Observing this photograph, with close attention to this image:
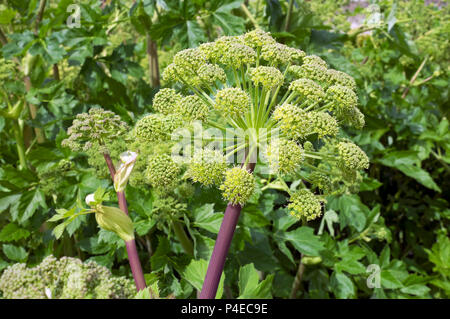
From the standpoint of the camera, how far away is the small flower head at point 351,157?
3.49 feet

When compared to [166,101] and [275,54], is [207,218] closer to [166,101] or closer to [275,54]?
[166,101]

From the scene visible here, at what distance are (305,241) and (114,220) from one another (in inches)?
51.7

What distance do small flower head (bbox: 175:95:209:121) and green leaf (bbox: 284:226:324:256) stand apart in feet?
4.02

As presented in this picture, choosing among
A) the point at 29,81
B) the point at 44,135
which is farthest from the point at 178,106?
the point at 29,81

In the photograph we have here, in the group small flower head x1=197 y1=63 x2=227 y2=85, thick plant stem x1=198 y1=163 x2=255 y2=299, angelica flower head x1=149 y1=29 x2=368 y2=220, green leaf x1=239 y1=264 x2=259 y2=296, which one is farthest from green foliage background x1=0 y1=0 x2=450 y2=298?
small flower head x1=197 y1=63 x2=227 y2=85

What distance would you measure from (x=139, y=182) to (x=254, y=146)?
65 cm

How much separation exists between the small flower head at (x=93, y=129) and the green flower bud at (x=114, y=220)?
0.60 ft

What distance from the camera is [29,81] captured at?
245 cm

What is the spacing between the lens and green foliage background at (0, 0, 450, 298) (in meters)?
1.82

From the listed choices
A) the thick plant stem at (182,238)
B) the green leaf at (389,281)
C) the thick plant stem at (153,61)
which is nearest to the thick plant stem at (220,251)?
the thick plant stem at (182,238)

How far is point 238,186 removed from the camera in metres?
0.92

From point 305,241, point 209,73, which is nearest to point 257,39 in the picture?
point 209,73

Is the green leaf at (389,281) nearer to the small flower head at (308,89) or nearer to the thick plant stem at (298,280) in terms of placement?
the thick plant stem at (298,280)
